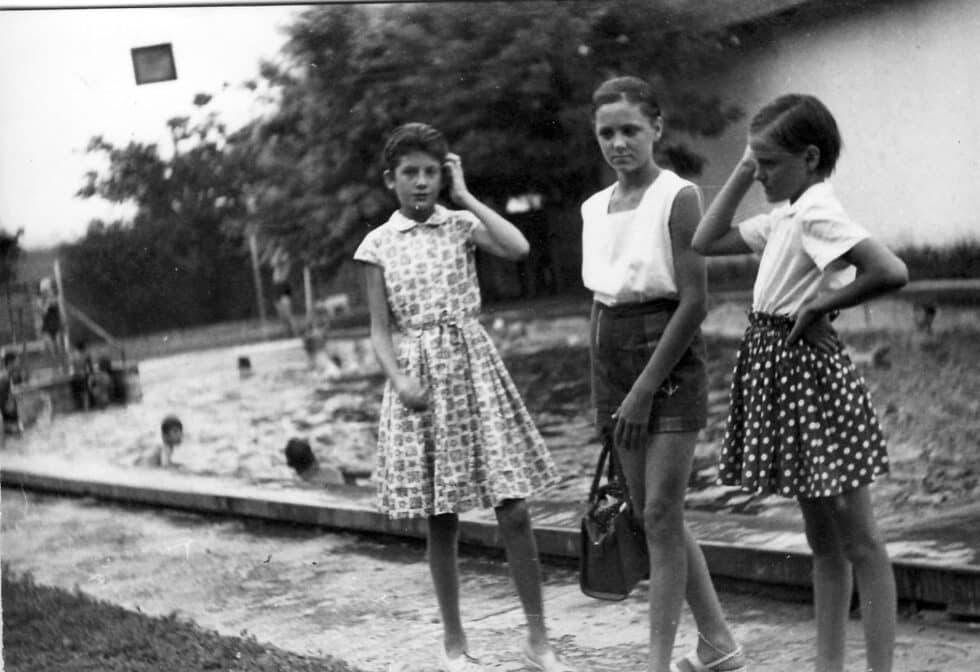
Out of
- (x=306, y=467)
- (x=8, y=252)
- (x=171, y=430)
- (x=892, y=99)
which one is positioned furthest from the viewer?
(x=171, y=430)

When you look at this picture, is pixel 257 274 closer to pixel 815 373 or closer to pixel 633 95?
pixel 633 95

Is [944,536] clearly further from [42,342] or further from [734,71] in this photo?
[42,342]

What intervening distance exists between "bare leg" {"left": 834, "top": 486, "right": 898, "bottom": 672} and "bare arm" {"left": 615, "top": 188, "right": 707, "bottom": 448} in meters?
0.54

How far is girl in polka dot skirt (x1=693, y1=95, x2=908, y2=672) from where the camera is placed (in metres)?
2.95

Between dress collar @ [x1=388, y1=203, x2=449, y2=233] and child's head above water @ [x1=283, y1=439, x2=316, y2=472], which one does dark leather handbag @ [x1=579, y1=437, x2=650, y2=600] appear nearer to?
dress collar @ [x1=388, y1=203, x2=449, y2=233]

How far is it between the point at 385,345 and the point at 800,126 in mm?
1332

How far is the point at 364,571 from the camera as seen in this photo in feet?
16.2

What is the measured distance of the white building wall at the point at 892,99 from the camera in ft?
17.3

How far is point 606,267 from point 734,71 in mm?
3365

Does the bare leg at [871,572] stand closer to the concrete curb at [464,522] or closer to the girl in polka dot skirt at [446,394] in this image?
the concrete curb at [464,522]

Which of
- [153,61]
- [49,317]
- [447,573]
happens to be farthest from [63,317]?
[447,573]

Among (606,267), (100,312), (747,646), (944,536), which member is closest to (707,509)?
(944,536)

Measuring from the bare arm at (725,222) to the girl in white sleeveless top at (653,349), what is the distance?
0.05 m

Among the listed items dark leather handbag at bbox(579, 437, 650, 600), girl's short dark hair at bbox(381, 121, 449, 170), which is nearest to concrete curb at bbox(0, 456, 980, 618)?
dark leather handbag at bbox(579, 437, 650, 600)
